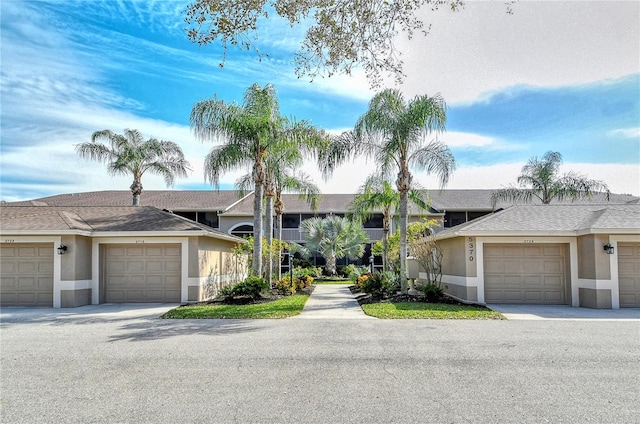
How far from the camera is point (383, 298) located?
1606 cm

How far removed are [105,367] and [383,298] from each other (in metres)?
10.7

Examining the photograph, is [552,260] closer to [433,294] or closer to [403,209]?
[433,294]

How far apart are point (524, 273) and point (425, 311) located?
15.5 feet

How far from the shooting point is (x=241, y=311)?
13.0m

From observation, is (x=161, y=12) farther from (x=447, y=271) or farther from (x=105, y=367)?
(x=447, y=271)

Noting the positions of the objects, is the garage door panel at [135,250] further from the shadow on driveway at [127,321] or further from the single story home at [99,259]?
the shadow on driveway at [127,321]

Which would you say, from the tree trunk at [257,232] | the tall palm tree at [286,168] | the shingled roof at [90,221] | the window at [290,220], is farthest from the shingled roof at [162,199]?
the tree trunk at [257,232]

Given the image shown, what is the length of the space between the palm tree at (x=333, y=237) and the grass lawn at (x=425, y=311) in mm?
14088

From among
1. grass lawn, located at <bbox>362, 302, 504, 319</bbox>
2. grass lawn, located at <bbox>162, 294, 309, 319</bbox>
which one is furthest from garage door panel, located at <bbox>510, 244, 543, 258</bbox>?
grass lawn, located at <bbox>162, 294, 309, 319</bbox>

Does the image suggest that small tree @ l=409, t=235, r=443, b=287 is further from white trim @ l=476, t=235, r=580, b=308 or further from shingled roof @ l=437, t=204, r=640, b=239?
white trim @ l=476, t=235, r=580, b=308

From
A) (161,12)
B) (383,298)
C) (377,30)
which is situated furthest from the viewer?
(383,298)

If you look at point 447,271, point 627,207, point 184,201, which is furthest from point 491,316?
point 184,201

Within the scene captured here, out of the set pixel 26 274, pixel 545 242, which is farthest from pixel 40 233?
pixel 545 242

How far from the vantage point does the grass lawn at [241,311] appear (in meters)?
12.3
